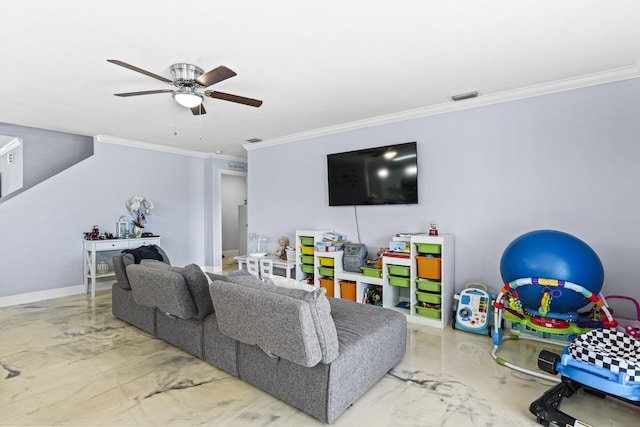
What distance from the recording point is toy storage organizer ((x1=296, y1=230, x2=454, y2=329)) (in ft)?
11.2

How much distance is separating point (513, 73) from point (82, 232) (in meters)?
5.73

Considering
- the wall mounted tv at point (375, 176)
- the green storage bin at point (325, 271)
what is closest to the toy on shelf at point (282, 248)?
the green storage bin at point (325, 271)

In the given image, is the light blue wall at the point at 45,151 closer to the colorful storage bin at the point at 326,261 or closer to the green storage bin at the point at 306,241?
the green storage bin at the point at 306,241

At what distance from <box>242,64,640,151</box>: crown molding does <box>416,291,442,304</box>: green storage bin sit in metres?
2.00

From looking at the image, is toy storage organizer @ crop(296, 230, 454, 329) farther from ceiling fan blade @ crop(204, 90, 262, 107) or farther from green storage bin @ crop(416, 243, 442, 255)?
ceiling fan blade @ crop(204, 90, 262, 107)

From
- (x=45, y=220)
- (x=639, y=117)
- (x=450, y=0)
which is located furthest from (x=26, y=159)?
(x=639, y=117)

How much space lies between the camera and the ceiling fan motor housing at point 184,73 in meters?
2.56

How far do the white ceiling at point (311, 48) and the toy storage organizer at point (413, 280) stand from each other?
160 centimetres

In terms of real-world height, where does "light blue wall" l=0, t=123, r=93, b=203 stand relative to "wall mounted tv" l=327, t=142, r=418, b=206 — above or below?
above

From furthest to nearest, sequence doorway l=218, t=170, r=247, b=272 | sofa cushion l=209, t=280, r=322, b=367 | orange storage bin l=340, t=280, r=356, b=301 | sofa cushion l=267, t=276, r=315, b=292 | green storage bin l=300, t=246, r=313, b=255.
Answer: doorway l=218, t=170, r=247, b=272 < green storage bin l=300, t=246, r=313, b=255 < orange storage bin l=340, t=280, r=356, b=301 < sofa cushion l=267, t=276, r=315, b=292 < sofa cushion l=209, t=280, r=322, b=367

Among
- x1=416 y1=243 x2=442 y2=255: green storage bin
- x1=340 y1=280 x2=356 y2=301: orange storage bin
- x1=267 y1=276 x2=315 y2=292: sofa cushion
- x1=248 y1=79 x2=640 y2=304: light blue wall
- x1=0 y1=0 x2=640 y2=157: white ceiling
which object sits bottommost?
x1=340 y1=280 x2=356 y2=301: orange storage bin

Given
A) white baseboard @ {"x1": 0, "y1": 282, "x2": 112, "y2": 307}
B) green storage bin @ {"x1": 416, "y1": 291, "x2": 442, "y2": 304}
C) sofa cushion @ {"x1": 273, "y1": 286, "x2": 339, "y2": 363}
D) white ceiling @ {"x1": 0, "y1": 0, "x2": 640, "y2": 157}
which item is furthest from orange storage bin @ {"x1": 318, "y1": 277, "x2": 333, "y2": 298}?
white baseboard @ {"x1": 0, "y1": 282, "x2": 112, "y2": 307}

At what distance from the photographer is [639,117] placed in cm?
275

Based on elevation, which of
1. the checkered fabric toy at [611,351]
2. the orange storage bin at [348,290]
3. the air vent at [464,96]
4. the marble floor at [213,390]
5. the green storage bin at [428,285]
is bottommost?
the marble floor at [213,390]
